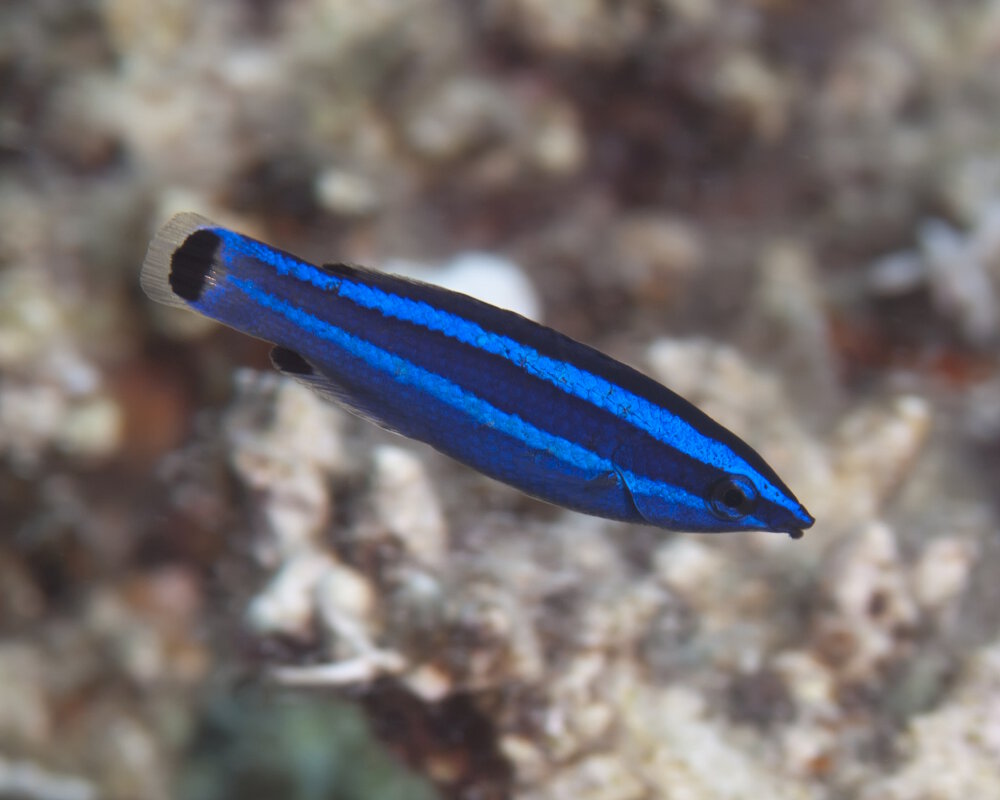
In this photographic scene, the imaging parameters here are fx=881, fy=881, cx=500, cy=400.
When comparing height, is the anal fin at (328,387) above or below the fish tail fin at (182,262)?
below

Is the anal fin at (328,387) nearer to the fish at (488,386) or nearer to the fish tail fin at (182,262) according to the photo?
the fish at (488,386)

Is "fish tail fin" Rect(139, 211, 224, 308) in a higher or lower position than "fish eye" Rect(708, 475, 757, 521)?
higher

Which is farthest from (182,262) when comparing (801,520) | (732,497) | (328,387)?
(801,520)

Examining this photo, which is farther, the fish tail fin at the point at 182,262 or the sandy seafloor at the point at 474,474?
the sandy seafloor at the point at 474,474

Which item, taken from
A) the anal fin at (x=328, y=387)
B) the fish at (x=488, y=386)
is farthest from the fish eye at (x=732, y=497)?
the anal fin at (x=328, y=387)

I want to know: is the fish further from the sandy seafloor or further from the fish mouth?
the sandy seafloor

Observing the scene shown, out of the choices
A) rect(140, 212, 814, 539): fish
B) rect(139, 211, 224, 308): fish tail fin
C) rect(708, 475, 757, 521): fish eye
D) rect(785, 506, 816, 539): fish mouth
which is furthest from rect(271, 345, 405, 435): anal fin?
rect(785, 506, 816, 539): fish mouth

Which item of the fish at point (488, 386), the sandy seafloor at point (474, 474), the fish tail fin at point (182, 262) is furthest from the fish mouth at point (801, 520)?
the fish tail fin at point (182, 262)

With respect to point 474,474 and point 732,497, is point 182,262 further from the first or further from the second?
point 474,474

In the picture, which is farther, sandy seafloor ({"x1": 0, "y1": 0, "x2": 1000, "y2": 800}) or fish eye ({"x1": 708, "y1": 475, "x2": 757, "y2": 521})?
sandy seafloor ({"x1": 0, "y1": 0, "x2": 1000, "y2": 800})
